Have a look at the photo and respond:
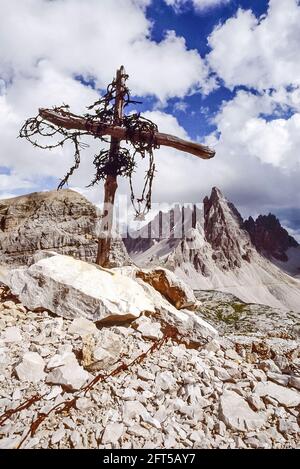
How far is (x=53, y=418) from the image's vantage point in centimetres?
543

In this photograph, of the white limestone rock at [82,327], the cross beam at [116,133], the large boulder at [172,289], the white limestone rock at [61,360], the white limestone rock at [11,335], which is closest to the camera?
the white limestone rock at [61,360]

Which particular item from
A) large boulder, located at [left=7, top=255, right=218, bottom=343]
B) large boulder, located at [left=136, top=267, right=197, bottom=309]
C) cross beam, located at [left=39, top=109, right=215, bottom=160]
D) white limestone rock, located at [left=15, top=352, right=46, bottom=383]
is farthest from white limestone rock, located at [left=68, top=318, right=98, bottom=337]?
cross beam, located at [left=39, top=109, right=215, bottom=160]

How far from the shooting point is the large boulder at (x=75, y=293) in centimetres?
838

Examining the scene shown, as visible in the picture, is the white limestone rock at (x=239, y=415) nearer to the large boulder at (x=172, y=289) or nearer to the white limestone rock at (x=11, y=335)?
the white limestone rock at (x=11, y=335)

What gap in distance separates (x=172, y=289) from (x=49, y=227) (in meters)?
6.16

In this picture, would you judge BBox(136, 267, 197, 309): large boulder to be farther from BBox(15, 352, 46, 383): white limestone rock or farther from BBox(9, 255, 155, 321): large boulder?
BBox(15, 352, 46, 383): white limestone rock

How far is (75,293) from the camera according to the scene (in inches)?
339

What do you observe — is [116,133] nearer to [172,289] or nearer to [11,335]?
[172,289]

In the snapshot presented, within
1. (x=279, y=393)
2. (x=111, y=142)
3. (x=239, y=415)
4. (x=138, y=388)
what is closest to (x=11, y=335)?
(x=138, y=388)

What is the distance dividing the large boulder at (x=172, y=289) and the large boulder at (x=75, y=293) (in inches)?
64.1

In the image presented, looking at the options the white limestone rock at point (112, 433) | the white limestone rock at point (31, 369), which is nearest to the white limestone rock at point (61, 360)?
the white limestone rock at point (31, 369)

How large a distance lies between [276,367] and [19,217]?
11.7 meters

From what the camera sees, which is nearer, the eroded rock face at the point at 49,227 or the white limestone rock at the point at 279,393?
the white limestone rock at the point at 279,393
